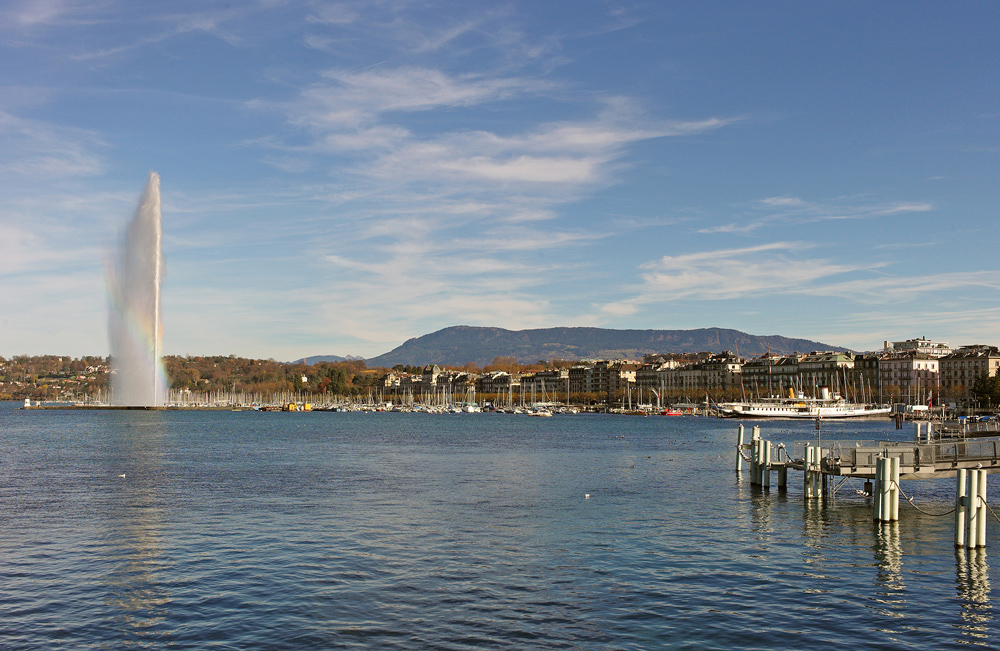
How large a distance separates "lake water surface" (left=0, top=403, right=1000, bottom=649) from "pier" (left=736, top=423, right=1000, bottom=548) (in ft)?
2.84

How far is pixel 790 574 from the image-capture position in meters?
23.3

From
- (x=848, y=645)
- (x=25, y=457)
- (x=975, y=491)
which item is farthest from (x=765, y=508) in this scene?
(x=25, y=457)

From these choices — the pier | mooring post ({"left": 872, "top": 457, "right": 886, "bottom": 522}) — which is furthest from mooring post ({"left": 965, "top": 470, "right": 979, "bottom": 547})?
mooring post ({"left": 872, "top": 457, "right": 886, "bottom": 522})

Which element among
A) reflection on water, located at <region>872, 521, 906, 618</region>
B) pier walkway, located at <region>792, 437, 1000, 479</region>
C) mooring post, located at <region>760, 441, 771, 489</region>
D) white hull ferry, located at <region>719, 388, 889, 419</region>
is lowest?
white hull ferry, located at <region>719, 388, 889, 419</region>

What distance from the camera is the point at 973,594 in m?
21.1

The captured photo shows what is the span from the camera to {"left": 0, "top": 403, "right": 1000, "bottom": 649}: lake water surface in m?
17.9

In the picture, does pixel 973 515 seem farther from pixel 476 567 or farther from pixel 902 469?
pixel 476 567

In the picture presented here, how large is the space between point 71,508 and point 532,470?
87.3 feet

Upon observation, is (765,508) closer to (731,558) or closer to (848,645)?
(731,558)

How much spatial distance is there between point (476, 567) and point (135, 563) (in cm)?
946

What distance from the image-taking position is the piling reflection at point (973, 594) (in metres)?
18.1

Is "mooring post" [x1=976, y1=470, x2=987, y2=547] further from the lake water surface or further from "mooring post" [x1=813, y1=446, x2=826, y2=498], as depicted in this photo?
"mooring post" [x1=813, y1=446, x2=826, y2=498]

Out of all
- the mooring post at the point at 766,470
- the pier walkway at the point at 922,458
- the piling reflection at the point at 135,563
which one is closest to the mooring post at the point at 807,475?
the pier walkway at the point at 922,458

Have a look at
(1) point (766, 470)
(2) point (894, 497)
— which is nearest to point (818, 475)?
(1) point (766, 470)
